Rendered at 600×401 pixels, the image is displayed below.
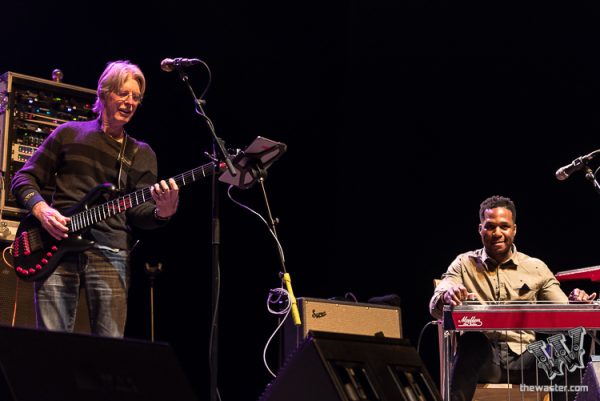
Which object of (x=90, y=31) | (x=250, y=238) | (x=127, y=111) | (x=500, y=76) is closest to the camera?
(x=127, y=111)

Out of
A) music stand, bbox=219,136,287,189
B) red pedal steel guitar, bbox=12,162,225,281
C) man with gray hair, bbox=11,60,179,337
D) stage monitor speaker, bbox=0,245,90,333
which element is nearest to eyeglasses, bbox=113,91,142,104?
man with gray hair, bbox=11,60,179,337

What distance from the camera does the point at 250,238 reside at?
23.2ft

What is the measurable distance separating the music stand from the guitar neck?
3.2 inches

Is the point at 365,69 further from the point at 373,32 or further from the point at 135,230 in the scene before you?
the point at 135,230

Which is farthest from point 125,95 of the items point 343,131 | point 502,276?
point 343,131

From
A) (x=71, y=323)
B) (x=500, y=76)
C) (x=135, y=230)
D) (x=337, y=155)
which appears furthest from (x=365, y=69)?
(x=71, y=323)

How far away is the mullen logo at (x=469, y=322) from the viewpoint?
12.5ft

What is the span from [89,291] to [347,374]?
165cm

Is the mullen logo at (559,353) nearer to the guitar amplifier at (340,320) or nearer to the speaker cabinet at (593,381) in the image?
the speaker cabinet at (593,381)

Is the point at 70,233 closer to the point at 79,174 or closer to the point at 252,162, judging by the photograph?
the point at 79,174

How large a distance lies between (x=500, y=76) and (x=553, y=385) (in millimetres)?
3218

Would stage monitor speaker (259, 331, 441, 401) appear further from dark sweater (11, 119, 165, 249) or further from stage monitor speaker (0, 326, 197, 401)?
dark sweater (11, 119, 165, 249)

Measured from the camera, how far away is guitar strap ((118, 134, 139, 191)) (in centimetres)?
405

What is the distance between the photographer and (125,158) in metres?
4.09
